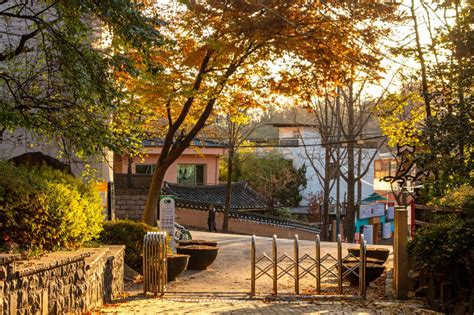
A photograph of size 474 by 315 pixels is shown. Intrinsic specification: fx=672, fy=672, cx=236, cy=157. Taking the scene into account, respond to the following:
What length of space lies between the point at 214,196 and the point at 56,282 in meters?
35.2

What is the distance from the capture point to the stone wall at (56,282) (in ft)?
18.5

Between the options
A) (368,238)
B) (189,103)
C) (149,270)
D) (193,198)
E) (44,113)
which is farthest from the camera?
(193,198)

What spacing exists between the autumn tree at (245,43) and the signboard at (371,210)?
26777mm

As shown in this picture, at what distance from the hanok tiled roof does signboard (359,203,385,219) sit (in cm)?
627

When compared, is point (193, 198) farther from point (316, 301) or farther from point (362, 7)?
point (316, 301)

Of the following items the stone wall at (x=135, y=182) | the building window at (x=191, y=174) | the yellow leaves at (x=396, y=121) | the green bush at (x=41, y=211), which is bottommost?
the green bush at (x=41, y=211)

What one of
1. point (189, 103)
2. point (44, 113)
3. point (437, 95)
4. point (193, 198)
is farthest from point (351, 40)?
point (193, 198)

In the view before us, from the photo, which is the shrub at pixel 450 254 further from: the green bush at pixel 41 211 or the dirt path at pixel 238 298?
the green bush at pixel 41 211

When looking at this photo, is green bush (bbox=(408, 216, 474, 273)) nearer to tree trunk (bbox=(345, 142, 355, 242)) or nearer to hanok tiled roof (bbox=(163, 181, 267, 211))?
tree trunk (bbox=(345, 142, 355, 242))

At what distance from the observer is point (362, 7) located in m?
15.7

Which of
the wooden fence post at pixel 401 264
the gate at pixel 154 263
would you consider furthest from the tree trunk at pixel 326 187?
the gate at pixel 154 263

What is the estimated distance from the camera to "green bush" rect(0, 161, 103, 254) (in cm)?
724

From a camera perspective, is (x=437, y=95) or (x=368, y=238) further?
(x=368, y=238)

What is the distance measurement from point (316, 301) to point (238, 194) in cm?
3294
